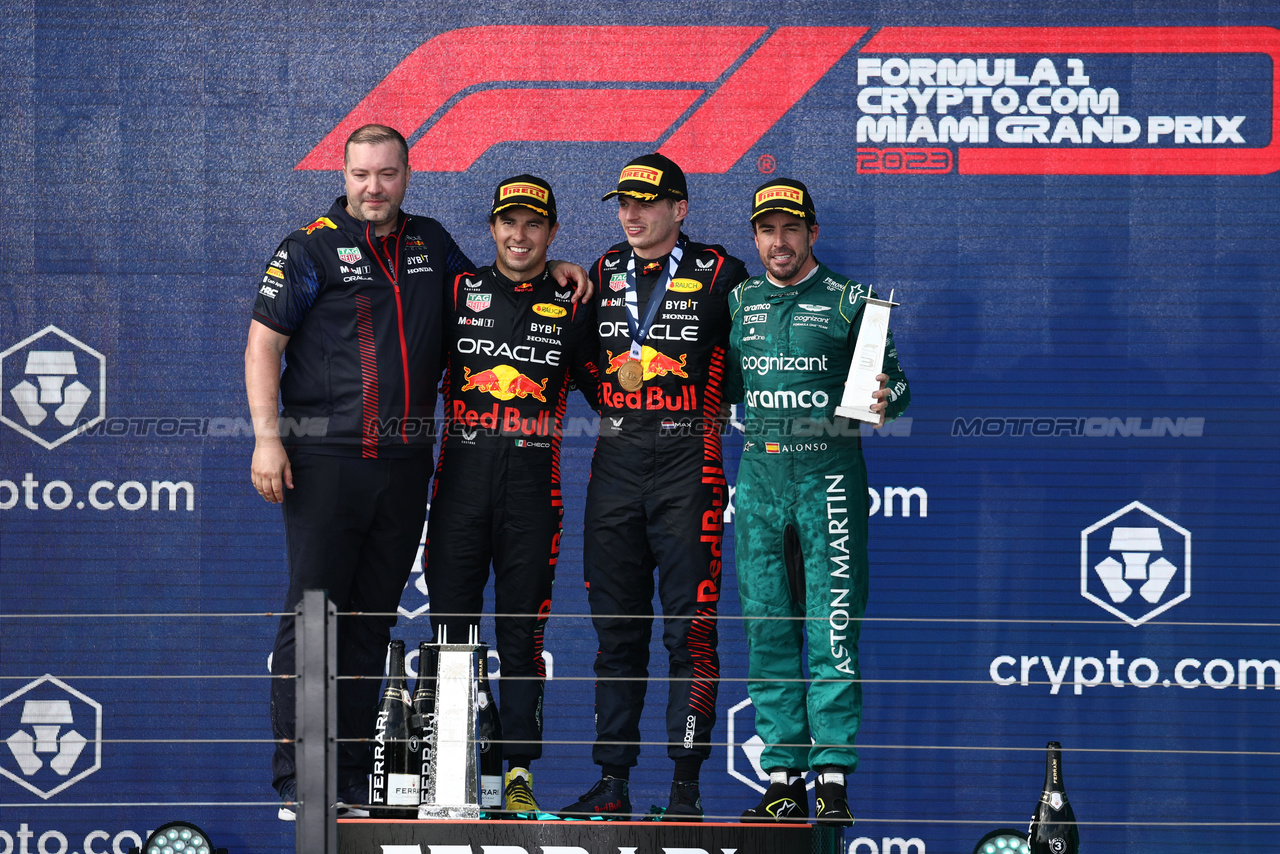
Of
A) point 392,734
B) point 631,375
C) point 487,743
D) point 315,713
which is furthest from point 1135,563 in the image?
point 315,713

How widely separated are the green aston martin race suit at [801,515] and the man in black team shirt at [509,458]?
47 centimetres

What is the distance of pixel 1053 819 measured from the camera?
3.43m

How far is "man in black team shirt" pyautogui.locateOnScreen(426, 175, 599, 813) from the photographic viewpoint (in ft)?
10.2

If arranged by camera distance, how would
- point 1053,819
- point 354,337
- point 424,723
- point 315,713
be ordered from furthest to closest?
point 1053,819 < point 354,337 < point 424,723 < point 315,713

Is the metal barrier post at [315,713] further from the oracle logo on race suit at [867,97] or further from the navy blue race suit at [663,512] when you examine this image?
the oracle logo on race suit at [867,97]

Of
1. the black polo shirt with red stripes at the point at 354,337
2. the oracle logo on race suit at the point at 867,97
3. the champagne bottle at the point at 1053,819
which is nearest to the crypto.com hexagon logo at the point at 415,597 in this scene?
the black polo shirt with red stripes at the point at 354,337

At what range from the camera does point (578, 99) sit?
4203 millimetres

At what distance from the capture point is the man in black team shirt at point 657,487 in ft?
10.1

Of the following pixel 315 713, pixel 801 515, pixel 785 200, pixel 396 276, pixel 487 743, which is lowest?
pixel 487 743

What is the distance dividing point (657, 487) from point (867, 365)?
58cm

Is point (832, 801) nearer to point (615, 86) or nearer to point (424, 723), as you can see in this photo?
point (424, 723)

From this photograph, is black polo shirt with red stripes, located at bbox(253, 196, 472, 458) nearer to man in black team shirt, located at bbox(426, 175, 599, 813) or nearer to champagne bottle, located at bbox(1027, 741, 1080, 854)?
man in black team shirt, located at bbox(426, 175, 599, 813)

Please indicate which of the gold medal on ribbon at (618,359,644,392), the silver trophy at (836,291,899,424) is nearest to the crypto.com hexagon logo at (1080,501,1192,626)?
the silver trophy at (836,291,899,424)

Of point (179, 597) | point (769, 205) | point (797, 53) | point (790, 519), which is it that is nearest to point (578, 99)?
point (797, 53)
